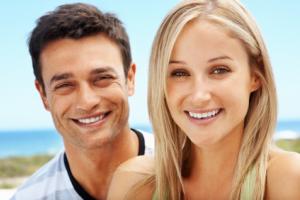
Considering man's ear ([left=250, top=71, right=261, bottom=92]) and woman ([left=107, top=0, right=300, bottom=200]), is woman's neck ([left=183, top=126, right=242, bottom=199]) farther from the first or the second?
man's ear ([left=250, top=71, right=261, bottom=92])

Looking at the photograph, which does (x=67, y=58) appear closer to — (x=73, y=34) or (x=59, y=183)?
(x=73, y=34)

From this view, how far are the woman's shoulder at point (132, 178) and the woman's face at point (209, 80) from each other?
318 millimetres

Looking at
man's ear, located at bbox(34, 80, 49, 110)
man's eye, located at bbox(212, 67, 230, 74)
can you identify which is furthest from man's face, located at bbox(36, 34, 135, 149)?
man's eye, located at bbox(212, 67, 230, 74)

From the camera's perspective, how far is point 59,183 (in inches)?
104

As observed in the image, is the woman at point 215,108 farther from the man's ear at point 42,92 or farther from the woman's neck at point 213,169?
the man's ear at point 42,92

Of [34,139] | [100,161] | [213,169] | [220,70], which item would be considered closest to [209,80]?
[220,70]

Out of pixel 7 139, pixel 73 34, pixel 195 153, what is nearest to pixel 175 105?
pixel 195 153

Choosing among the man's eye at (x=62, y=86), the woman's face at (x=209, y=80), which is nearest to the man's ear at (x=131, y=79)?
the man's eye at (x=62, y=86)

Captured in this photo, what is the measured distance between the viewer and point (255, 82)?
1901 millimetres

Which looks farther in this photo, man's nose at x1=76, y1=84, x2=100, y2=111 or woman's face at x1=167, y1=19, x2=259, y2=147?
man's nose at x1=76, y1=84, x2=100, y2=111

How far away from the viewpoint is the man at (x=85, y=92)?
2.38 m

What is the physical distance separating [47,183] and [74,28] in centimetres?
78

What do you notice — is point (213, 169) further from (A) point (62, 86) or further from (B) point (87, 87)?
(A) point (62, 86)

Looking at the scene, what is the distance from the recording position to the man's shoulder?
2.62 m
